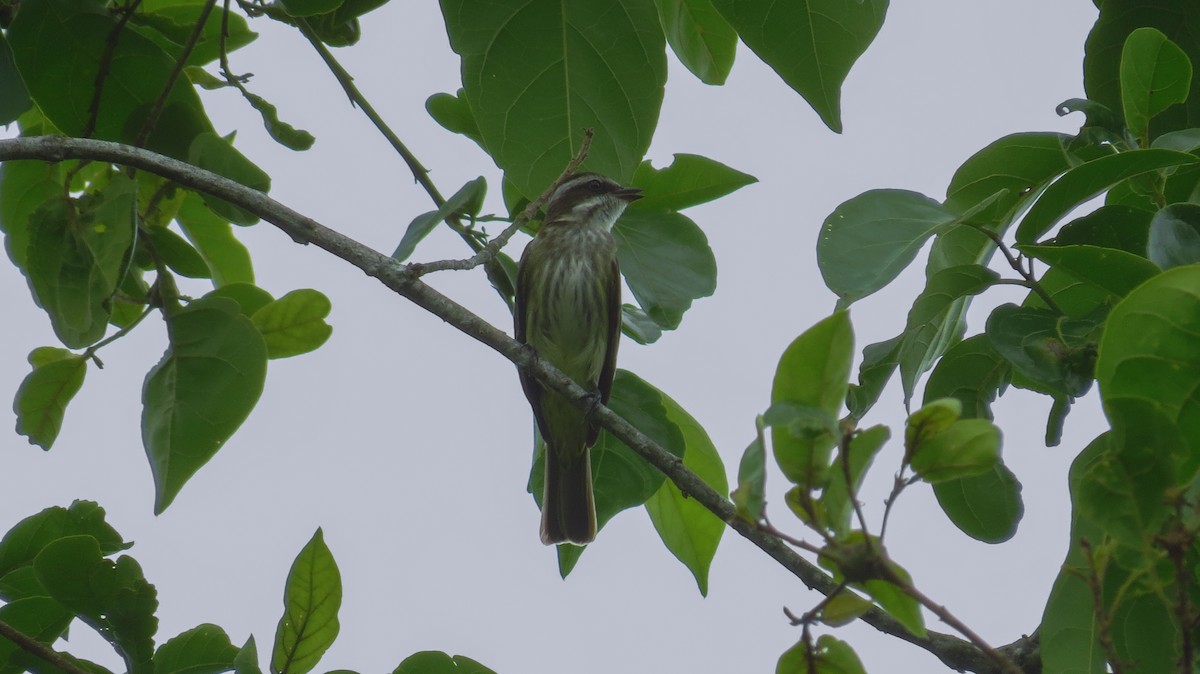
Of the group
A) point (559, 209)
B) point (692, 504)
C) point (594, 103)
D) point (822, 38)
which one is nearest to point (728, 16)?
point (822, 38)

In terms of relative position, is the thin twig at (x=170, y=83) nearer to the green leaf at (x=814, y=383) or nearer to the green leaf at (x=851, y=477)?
the green leaf at (x=814, y=383)

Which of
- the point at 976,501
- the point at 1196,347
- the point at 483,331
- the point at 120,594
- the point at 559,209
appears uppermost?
the point at 559,209

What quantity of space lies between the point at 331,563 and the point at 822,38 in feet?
4.62

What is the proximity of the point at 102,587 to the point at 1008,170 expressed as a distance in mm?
2028

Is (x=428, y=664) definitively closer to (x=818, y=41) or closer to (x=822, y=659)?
(x=822, y=659)

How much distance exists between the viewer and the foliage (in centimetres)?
154

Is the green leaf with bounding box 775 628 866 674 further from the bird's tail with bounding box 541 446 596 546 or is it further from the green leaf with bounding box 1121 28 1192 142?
the bird's tail with bounding box 541 446 596 546

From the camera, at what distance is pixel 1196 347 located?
5.27ft

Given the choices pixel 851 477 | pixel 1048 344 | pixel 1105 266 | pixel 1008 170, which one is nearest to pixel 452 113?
pixel 1008 170

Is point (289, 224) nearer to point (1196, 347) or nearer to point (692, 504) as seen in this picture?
point (692, 504)

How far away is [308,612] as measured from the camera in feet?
7.88

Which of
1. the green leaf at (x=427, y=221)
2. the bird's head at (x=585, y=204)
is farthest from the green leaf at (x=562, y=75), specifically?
the bird's head at (x=585, y=204)

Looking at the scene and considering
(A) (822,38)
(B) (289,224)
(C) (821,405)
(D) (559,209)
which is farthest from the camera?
(D) (559,209)

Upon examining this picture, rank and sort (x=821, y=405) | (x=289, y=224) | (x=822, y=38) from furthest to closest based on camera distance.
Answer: (x=289, y=224)
(x=822, y=38)
(x=821, y=405)
